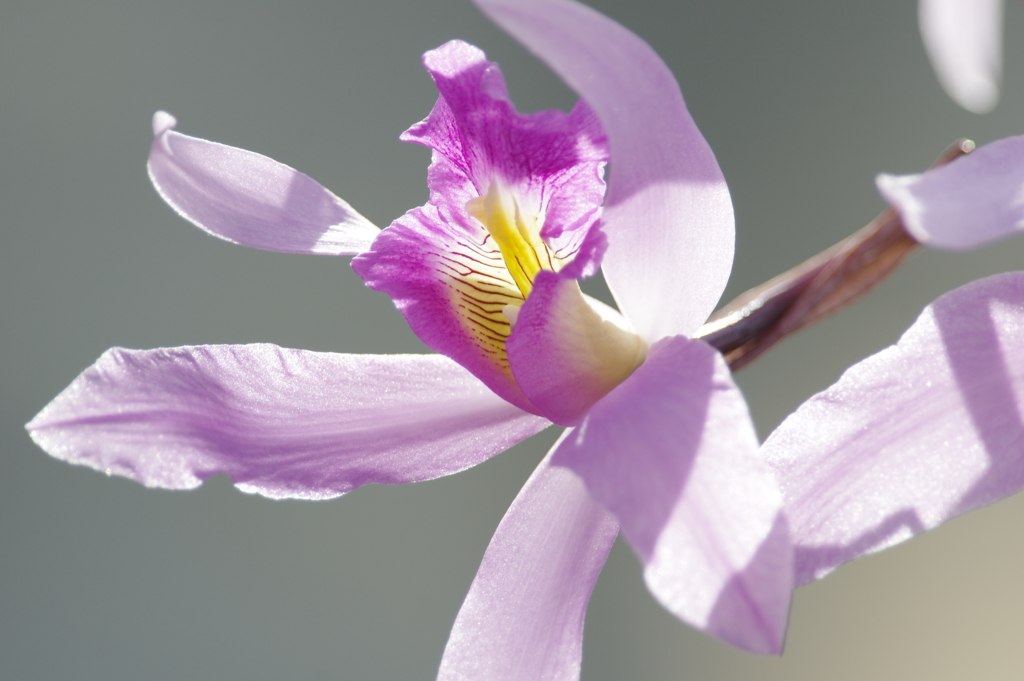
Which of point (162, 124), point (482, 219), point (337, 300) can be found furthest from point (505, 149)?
point (337, 300)

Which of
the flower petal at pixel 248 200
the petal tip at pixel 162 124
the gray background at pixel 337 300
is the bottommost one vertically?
the gray background at pixel 337 300

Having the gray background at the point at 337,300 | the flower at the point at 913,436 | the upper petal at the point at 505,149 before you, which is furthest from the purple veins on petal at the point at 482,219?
the gray background at the point at 337,300

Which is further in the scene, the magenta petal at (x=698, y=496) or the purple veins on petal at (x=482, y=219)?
the purple veins on petal at (x=482, y=219)

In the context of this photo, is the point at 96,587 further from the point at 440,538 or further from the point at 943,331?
the point at 943,331

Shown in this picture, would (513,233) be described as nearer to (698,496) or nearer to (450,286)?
(450,286)

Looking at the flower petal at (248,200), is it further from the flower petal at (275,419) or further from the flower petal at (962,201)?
the flower petal at (962,201)

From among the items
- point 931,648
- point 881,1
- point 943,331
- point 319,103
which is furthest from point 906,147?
point 943,331
